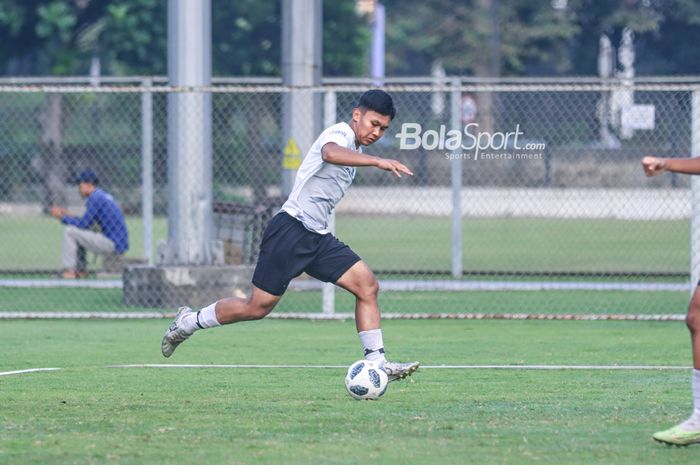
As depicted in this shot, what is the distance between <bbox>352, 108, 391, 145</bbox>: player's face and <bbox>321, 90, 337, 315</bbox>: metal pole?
4.72 metres

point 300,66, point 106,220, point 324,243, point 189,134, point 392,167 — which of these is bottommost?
point 106,220

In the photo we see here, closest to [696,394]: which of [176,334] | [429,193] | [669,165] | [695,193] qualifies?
[669,165]

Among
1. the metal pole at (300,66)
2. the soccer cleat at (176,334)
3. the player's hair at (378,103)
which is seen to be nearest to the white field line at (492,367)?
the soccer cleat at (176,334)

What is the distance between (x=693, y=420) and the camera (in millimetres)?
7371

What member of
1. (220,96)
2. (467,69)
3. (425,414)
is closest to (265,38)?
(467,69)

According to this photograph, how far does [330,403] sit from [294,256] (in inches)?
37.9

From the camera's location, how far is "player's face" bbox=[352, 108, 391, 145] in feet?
30.3

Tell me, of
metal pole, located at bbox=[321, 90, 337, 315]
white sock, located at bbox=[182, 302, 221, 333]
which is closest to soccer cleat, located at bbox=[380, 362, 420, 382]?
white sock, located at bbox=[182, 302, 221, 333]

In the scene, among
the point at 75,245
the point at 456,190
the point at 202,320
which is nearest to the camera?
the point at 202,320

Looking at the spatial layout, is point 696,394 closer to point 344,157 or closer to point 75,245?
point 344,157

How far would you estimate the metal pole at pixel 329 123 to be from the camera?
1436 centimetres

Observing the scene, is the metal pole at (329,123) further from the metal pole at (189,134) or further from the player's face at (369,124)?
the player's face at (369,124)

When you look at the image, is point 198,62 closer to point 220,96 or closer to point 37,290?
point 37,290

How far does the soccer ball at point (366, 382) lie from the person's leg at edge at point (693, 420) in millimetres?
1930
